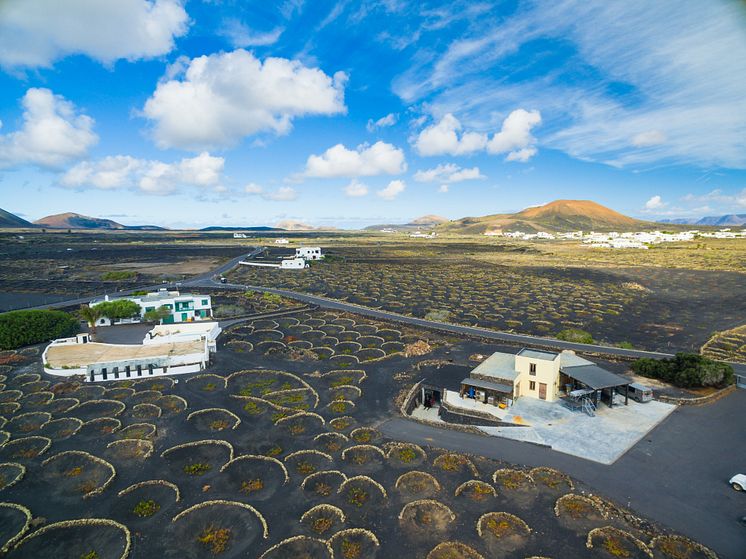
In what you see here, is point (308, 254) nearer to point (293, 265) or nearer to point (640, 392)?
point (293, 265)

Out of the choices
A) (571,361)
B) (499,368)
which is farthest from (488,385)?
(571,361)

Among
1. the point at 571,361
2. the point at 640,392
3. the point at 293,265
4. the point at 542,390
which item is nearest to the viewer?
the point at 640,392

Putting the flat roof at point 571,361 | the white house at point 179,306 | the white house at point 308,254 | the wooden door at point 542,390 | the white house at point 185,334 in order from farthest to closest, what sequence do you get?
the white house at point 308,254, the white house at point 179,306, the white house at point 185,334, the flat roof at point 571,361, the wooden door at point 542,390

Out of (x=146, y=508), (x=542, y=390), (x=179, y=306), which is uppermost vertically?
(x=179, y=306)

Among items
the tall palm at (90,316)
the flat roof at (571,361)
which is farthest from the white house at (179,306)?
the flat roof at (571,361)

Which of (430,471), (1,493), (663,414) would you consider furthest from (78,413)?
(663,414)

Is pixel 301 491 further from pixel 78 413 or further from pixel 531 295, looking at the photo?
pixel 531 295

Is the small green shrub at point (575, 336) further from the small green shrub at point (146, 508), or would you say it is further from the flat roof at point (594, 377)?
the small green shrub at point (146, 508)
